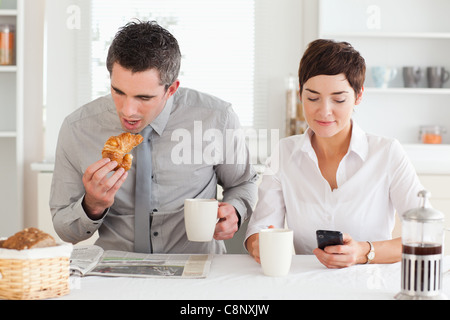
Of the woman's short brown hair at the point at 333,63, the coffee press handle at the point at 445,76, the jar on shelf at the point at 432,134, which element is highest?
the coffee press handle at the point at 445,76

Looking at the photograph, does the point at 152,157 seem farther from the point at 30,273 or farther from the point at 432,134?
the point at 432,134

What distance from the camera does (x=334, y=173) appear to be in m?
1.87

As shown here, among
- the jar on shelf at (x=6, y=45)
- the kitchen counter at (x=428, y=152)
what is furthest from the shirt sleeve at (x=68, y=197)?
the kitchen counter at (x=428, y=152)

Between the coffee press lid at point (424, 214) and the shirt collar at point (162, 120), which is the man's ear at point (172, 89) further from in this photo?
the coffee press lid at point (424, 214)

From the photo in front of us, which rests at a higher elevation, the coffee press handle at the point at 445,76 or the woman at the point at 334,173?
the coffee press handle at the point at 445,76

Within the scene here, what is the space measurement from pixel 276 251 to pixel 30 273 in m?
0.56

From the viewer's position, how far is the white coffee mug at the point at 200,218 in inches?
61.6

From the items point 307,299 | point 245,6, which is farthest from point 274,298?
point 245,6

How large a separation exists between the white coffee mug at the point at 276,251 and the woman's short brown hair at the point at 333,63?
21.9 inches

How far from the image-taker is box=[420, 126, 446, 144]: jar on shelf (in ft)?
12.5

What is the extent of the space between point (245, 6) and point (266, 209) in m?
2.37

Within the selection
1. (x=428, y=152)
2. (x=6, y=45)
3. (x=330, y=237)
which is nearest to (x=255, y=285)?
(x=330, y=237)

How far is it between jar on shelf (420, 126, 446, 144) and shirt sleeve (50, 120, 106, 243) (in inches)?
101

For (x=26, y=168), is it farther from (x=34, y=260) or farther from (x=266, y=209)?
(x=34, y=260)
